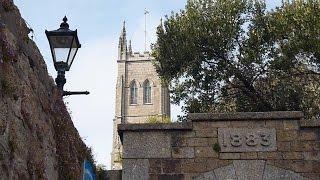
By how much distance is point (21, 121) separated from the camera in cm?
555

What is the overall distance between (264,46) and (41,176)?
1742 cm

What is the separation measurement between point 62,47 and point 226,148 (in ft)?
11.2

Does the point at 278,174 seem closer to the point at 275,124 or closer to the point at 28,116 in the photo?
the point at 275,124

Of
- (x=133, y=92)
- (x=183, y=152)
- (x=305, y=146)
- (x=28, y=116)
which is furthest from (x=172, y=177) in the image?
(x=133, y=92)

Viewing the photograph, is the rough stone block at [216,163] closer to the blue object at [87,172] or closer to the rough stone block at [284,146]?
the rough stone block at [284,146]

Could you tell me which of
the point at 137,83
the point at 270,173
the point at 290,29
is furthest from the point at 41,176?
the point at 137,83

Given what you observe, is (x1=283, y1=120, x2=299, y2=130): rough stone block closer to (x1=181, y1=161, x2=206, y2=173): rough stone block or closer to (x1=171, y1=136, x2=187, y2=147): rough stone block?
(x1=181, y1=161, x2=206, y2=173): rough stone block

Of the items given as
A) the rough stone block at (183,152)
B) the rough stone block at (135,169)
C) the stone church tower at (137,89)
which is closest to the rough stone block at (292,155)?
the rough stone block at (183,152)

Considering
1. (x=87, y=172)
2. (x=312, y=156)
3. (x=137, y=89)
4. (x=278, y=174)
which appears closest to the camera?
(x=87, y=172)

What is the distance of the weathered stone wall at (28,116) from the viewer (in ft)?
16.6

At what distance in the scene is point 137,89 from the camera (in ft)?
273

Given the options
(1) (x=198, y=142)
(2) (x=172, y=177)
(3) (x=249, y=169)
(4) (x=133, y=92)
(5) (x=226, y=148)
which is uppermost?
(4) (x=133, y=92)

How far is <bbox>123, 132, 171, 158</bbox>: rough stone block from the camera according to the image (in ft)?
29.2

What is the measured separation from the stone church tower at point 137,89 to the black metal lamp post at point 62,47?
244 feet
